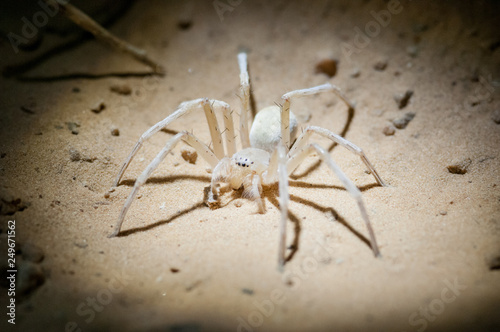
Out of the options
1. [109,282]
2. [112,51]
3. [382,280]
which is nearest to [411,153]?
[382,280]

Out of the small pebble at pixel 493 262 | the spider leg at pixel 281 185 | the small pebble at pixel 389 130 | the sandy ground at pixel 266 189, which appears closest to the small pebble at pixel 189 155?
the sandy ground at pixel 266 189

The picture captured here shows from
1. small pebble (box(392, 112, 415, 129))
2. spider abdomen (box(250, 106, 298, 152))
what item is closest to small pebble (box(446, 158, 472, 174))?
small pebble (box(392, 112, 415, 129))

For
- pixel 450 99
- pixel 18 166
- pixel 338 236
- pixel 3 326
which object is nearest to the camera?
pixel 3 326

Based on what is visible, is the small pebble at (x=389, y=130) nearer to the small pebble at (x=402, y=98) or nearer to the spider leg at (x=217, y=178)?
the small pebble at (x=402, y=98)

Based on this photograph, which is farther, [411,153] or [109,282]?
[411,153]

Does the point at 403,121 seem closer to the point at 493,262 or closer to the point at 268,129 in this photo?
the point at 268,129

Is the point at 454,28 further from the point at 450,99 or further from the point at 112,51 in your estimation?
the point at 112,51
